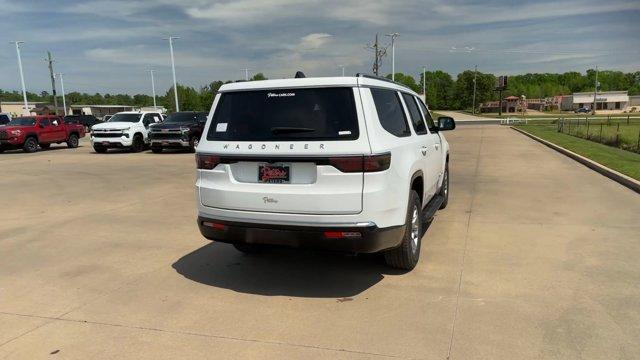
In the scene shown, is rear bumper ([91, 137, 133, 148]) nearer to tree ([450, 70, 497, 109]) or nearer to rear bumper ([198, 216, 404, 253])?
rear bumper ([198, 216, 404, 253])

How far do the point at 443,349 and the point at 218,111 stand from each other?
9.28ft

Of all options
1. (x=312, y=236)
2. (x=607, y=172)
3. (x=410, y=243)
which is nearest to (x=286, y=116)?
(x=312, y=236)

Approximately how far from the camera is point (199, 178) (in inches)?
176

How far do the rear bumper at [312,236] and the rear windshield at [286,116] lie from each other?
0.76 m

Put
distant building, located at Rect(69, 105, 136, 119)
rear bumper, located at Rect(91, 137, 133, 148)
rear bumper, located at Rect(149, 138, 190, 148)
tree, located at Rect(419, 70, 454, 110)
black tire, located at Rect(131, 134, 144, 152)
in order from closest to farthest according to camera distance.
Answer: rear bumper, located at Rect(149, 138, 190, 148)
rear bumper, located at Rect(91, 137, 133, 148)
black tire, located at Rect(131, 134, 144, 152)
distant building, located at Rect(69, 105, 136, 119)
tree, located at Rect(419, 70, 454, 110)

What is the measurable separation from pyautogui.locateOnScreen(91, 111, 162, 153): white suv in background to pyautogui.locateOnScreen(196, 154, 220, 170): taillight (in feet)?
57.5

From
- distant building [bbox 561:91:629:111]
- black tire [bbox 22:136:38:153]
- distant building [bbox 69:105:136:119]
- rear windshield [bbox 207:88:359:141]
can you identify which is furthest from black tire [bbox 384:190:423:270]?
distant building [bbox 561:91:629:111]

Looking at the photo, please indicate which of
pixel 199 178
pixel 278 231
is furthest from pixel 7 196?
pixel 278 231

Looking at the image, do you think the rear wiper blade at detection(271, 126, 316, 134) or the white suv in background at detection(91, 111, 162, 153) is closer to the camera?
the rear wiper blade at detection(271, 126, 316, 134)

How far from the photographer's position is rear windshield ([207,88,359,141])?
3953 mm

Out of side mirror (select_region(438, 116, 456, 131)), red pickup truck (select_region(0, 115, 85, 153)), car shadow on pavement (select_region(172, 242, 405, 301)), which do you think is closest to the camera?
car shadow on pavement (select_region(172, 242, 405, 301))

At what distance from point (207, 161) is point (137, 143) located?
1807 centimetres

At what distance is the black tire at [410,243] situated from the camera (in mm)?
4566

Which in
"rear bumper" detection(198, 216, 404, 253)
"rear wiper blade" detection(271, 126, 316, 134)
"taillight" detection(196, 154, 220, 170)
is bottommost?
"rear bumper" detection(198, 216, 404, 253)
